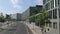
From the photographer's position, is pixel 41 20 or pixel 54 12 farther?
pixel 54 12

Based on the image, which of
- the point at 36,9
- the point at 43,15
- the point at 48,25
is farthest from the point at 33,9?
the point at 43,15

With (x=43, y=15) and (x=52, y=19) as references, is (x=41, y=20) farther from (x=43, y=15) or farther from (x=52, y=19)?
(x=52, y=19)

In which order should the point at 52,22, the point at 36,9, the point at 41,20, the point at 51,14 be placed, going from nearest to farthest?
the point at 41,20 < the point at 52,22 < the point at 51,14 < the point at 36,9

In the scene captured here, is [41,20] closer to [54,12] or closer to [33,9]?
[54,12]

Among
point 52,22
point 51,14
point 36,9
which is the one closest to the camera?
point 52,22

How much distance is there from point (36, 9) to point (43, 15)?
109673 millimetres

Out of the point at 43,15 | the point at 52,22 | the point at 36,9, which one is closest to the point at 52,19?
the point at 52,22

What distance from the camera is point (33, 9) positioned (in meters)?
157

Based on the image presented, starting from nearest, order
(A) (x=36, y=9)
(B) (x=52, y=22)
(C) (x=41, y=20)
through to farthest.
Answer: (C) (x=41, y=20)
(B) (x=52, y=22)
(A) (x=36, y=9)

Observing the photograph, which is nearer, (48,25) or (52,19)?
(52,19)

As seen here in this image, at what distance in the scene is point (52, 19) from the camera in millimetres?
56562

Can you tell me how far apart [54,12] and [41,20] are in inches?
451

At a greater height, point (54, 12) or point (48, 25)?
point (54, 12)

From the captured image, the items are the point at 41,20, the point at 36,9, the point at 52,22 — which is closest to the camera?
the point at 41,20
